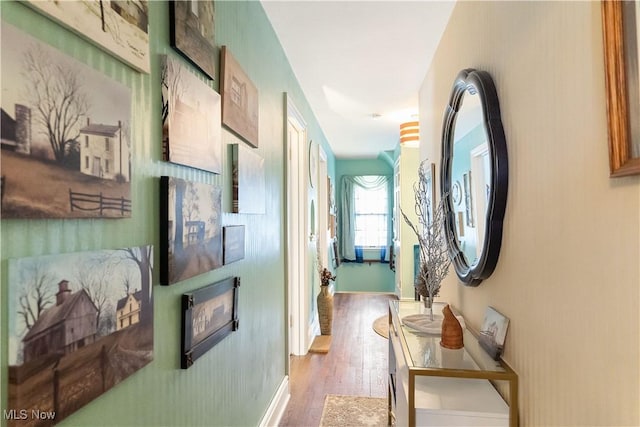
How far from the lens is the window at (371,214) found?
700 centimetres

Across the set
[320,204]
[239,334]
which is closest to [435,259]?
[239,334]

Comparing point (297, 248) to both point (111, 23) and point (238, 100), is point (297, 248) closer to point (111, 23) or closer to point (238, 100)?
point (238, 100)

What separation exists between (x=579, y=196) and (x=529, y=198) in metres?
0.28

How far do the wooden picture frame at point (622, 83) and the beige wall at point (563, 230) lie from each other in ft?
0.15

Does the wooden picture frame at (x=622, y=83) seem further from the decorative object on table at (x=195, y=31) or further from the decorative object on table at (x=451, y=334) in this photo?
the decorative object on table at (x=195, y=31)

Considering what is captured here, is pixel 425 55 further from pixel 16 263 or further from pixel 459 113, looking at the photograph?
pixel 16 263

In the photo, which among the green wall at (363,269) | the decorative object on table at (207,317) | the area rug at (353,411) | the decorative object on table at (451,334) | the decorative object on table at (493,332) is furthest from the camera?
the green wall at (363,269)

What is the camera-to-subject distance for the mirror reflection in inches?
59.7

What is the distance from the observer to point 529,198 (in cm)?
118

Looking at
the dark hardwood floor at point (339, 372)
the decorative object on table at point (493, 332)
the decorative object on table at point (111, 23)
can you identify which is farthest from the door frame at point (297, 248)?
the decorative object on table at point (111, 23)

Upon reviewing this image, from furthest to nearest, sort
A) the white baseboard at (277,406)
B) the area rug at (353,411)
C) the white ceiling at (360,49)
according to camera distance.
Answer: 1. the area rug at (353,411)
2. the white baseboard at (277,406)
3. the white ceiling at (360,49)

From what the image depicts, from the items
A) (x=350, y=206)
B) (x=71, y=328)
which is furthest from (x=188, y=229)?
(x=350, y=206)

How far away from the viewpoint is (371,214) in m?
7.04

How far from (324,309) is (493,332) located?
9.00ft
